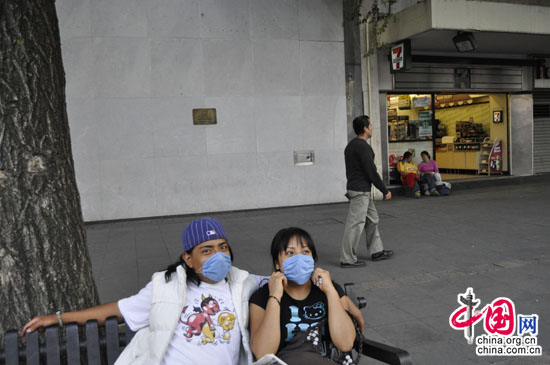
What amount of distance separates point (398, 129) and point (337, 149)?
3555mm

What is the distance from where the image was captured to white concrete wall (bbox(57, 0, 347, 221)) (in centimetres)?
989

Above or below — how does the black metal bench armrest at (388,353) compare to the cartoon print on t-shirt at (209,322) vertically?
below

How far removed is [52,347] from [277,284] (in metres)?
1.16

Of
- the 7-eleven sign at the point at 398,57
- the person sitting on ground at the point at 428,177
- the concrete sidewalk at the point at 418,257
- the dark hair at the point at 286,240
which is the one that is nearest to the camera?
the dark hair at the point at 286,240

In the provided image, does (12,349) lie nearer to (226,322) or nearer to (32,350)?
(32,350)

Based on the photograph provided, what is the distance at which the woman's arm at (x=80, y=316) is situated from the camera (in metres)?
2.43

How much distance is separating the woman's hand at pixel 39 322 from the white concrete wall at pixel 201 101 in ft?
26.2

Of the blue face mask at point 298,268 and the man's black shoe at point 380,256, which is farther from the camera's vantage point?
the man's black shoe at point 380,256

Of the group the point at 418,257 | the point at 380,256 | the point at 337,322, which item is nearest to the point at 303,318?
the point at 337,322

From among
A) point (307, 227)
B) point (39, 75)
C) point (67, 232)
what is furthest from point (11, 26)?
point (307, 227)

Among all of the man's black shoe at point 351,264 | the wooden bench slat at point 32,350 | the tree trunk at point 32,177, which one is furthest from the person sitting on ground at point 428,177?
the wooden bench slat at point 32,350

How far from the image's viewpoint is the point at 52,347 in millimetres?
2348

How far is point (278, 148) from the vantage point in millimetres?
11109

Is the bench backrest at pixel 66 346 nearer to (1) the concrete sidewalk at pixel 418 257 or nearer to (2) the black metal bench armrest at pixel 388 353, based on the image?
(2) the black metal bench armrest at pixel 388 353
